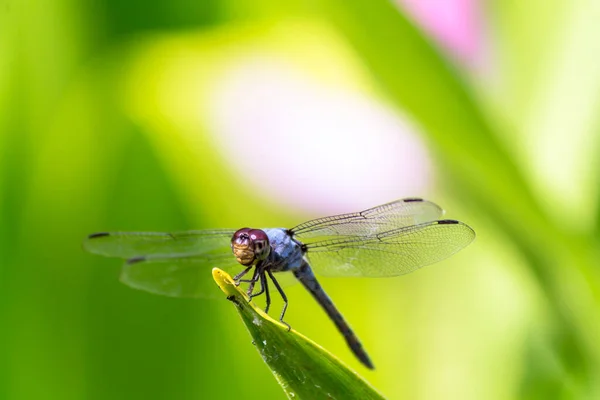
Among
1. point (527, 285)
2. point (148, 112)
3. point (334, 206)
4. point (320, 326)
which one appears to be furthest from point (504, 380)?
point (148, 112)

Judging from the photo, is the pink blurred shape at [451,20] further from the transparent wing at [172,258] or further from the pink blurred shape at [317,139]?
the transparent wing at [172,258]

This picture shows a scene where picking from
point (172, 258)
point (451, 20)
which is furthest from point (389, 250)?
point (451, 20)

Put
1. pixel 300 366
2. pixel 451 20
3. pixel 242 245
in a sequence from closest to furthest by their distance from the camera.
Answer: pixel 300 366
pixel 242 245
pixel 451 20

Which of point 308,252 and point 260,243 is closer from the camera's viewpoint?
point 260,243

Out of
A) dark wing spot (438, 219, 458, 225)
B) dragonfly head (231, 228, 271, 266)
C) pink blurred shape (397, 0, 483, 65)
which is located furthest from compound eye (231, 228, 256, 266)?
pink blurred shape (397, 0, 483, 65)

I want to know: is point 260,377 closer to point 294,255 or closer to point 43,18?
point 294,255

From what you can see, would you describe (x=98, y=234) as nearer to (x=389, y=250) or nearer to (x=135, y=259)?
(x=135, y=259)
